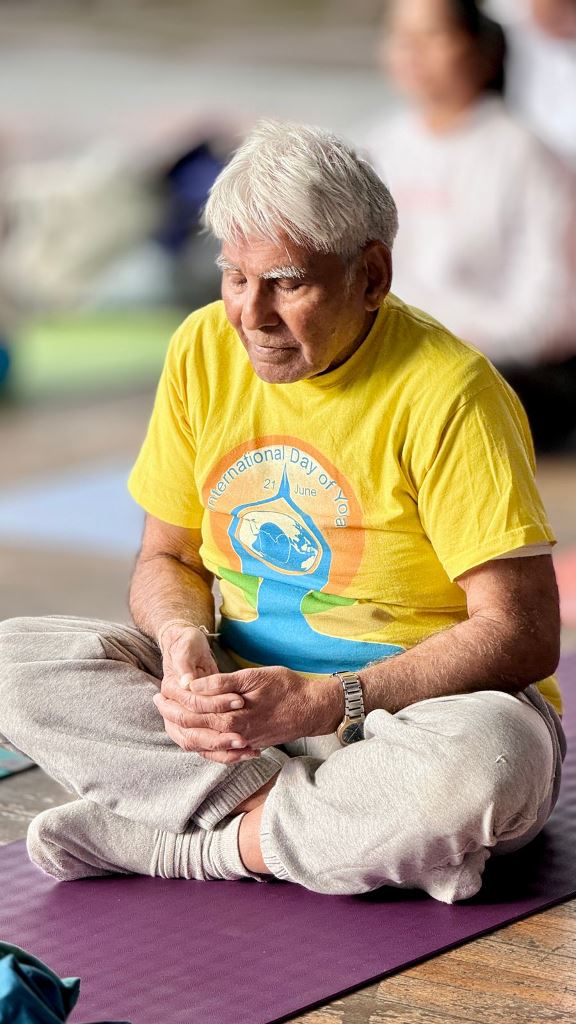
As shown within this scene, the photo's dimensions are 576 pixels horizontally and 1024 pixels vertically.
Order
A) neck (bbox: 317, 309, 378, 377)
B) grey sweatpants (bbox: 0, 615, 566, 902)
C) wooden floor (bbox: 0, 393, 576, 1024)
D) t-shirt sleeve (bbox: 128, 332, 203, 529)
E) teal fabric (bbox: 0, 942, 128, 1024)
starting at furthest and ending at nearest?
t-shirt sleeve (bbox: 128, 332, 203, 529) < neck (bbox: 317, 309, 378, 377) < grey sweatpants (bbox: 0, 615, 566, 902) < wooden floor (bbox: 0, 393, 576, 1024) < teal fabric (bbox: 0, 942, 128, 1024)

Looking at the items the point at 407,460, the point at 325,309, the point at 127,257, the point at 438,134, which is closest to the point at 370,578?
the point at 407,460

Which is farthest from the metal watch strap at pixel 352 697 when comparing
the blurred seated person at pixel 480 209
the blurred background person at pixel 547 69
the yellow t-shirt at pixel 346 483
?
the blurred background person at pixel 547 69

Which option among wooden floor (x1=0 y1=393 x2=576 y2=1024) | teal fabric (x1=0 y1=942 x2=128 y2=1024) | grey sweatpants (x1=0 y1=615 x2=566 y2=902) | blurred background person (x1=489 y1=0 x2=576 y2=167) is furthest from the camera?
blurred background person (x1=489 y1=0 x2=576 y2=167)

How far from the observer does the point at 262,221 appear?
175 centimetres

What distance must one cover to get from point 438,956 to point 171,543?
67 centimetres

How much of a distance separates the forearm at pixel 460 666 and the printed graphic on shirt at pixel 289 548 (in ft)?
0.30

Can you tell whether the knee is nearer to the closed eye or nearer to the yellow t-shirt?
the yellow t-shirt

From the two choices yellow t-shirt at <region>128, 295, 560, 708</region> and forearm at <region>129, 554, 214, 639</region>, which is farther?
forearm at <region>129, 554, 214, 639</region>

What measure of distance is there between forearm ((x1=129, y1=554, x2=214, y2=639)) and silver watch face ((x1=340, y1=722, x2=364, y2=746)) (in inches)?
11.0

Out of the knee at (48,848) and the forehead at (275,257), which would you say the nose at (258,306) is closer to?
the forehead at (275,257)

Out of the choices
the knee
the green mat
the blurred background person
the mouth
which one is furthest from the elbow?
the green mat

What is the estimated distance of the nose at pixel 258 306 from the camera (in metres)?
1.79

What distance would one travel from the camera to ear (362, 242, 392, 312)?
5.96 feet

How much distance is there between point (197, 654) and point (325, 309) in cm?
44
